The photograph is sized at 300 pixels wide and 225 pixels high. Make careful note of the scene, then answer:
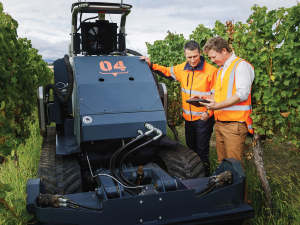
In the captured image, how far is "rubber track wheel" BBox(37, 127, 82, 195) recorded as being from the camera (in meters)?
3.21

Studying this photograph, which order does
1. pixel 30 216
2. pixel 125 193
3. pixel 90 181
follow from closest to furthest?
pixel 30 216
pixel 125 193
pixel 90 181

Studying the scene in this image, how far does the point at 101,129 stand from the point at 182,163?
3.78ft

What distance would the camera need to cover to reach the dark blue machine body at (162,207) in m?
2.40

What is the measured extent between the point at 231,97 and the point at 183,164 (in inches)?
41.1

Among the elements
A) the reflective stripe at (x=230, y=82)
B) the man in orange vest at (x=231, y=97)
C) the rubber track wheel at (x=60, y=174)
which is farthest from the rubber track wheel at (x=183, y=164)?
the rubber track wheel at (x=60, y=174)

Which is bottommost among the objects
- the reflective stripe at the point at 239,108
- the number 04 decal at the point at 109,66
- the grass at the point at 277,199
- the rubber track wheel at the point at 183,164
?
the grass at the point at 277,199

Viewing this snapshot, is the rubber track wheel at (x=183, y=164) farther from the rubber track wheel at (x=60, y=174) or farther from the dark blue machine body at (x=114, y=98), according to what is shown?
the rubber track wheel at (x=60, y=174)

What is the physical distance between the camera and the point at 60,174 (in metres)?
3.34

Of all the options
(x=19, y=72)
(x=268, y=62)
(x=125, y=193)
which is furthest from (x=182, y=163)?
(x=19, y=72)

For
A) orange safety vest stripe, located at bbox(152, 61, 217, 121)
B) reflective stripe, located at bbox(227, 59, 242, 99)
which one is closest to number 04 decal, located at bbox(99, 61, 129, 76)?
orange safety vest stripe, located at bbox(152, 61, 217, 121)

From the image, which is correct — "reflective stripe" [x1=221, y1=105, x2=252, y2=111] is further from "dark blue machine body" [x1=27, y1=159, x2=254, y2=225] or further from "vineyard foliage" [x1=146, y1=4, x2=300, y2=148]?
"dark blue machine body" [x1=27, y1=159, x2=254, y2=225]

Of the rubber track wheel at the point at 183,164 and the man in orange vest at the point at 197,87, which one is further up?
the man in orange vest at the point at 197,87

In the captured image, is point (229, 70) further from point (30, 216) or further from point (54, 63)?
point (54, 63)

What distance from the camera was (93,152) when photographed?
3668 millimetres
